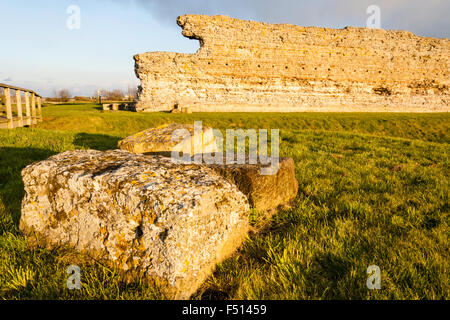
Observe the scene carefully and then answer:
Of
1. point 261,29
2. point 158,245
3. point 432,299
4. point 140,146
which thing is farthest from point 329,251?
point 261,29

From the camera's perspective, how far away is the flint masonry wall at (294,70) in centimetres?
2175

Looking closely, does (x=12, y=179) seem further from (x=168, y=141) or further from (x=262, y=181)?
(x=262, y=181)

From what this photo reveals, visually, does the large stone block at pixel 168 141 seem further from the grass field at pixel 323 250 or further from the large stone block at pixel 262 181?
the grass field at pixel 323 250

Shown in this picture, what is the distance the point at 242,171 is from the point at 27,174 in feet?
7.96

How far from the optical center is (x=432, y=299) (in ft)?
5.53

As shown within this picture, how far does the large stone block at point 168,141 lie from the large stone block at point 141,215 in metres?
2.03

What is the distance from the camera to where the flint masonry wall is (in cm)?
2175

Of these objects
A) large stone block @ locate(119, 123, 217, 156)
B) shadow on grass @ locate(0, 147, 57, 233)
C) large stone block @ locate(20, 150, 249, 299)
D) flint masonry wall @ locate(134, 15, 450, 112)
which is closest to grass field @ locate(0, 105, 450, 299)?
shadow on grass @ locate(0, 147, 57, 233)

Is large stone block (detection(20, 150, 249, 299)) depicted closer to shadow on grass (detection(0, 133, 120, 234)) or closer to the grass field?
the grass field

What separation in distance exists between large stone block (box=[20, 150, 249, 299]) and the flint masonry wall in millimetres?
20207

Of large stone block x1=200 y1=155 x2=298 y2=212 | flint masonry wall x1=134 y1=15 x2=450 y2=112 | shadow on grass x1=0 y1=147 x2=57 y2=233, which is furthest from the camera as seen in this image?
flint masonry wall x1=134 y1=15 x2=450 y2=112

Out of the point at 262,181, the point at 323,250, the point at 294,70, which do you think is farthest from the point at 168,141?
the point at 294,70

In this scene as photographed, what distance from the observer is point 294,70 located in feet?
80.1

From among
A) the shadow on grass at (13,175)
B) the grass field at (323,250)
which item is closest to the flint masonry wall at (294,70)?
the shadow on grass at (13,175)
